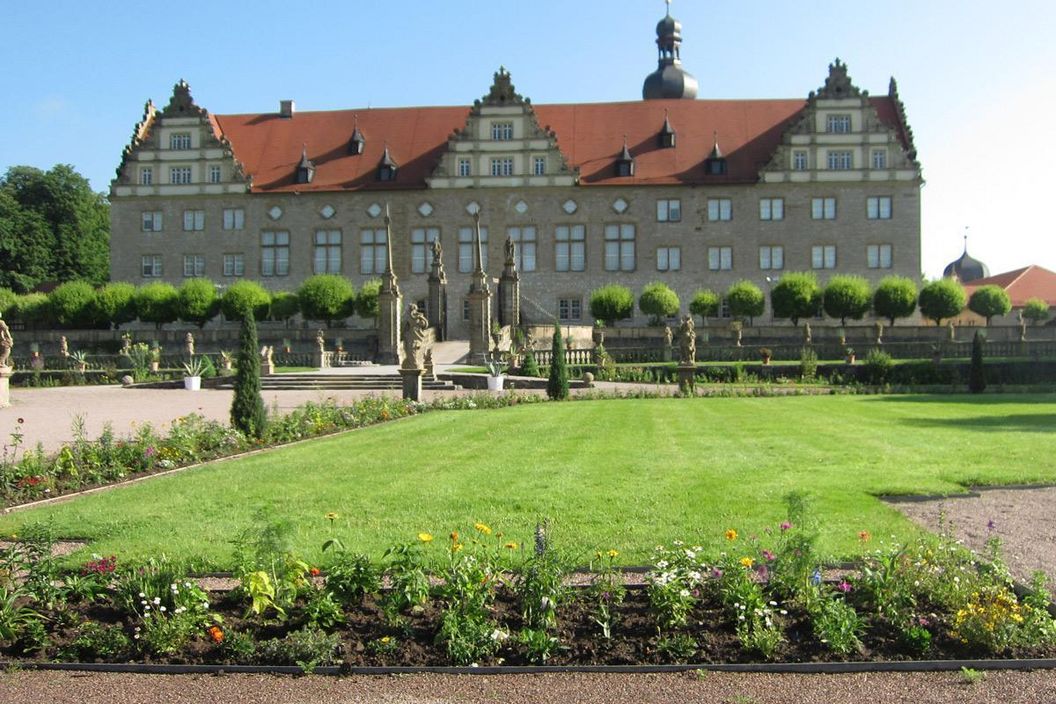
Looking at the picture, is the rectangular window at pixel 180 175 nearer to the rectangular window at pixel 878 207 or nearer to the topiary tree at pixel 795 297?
the topiary tree at pixel 795 297

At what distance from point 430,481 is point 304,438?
240 inches

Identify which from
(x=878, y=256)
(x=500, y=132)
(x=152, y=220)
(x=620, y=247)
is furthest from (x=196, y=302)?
(x=878, y=256)

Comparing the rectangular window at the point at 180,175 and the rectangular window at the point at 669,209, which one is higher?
the rectangular window at the point at 180,175

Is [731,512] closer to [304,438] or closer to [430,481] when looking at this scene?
[430,481]

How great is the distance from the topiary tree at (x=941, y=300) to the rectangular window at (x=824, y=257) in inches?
233

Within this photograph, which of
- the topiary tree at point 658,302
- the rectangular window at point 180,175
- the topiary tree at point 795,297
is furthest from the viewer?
the rectangular window at point 180,175

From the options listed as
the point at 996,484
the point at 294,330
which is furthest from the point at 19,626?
the point at 294,330

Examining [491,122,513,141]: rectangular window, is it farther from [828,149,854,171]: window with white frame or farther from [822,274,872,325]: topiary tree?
[822,274,872,325]: topiary tree

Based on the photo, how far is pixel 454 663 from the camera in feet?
18.3

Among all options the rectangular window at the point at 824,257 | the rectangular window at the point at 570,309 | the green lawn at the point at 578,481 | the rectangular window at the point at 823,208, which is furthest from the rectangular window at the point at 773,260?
the green lawn at the point at 578,481

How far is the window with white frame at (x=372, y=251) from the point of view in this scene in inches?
2134

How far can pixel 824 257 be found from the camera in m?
52.3

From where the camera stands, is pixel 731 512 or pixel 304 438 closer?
pixel 731 512

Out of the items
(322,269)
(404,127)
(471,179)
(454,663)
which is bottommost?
(454,663)
